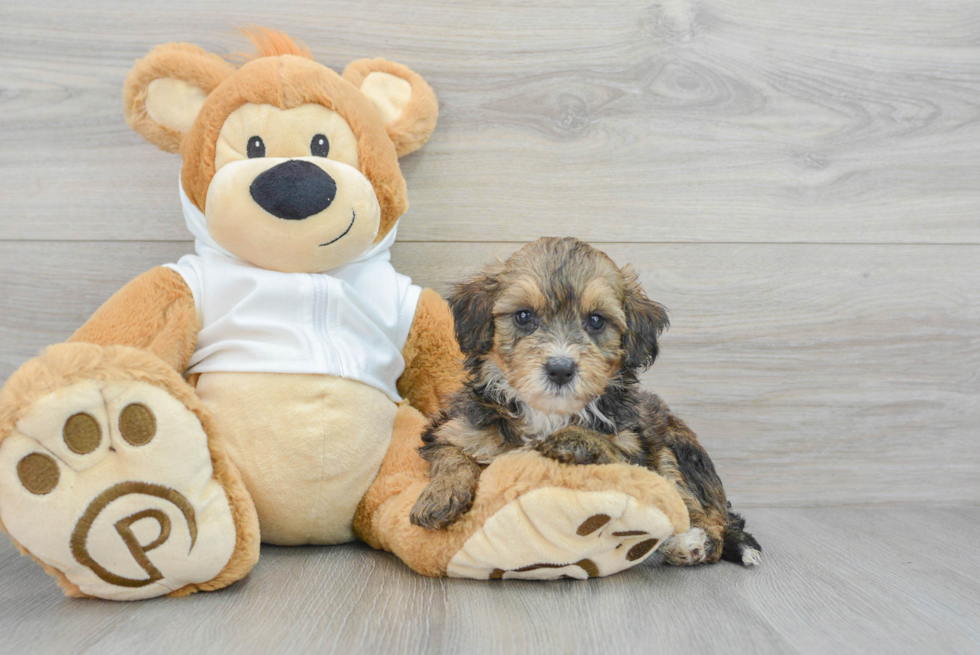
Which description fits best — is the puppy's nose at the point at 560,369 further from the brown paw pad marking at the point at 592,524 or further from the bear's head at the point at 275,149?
the bear's head at the point at 275,149

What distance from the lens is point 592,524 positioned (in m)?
1.54

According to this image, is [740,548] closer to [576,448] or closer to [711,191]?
[576,448]


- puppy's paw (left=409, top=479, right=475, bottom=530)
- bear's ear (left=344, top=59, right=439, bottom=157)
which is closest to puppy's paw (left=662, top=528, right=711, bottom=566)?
puppy's paw (left=409, top=479, right=475, bottom=530)

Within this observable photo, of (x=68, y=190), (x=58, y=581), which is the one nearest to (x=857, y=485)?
(x=58, y=581)

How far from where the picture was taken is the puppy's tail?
75.2 inches

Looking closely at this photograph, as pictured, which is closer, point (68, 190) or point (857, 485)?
point (68, 190)

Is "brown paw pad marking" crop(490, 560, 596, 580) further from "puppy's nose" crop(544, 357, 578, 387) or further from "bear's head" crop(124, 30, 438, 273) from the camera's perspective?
"bear's head" crop(124, 30, 438, 273)

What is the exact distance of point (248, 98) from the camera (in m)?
1.87

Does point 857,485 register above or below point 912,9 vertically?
below

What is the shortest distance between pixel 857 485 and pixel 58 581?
96.5 inches

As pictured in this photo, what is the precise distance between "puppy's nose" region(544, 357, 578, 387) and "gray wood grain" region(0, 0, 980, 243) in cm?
93

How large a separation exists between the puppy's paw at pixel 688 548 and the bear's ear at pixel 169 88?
5.72ft

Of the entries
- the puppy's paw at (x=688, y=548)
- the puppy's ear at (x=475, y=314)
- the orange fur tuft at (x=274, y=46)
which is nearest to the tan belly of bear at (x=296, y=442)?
the puppy's ear at (x=475, y=314)

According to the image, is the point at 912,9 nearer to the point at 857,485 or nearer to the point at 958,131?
the point at 958,131
